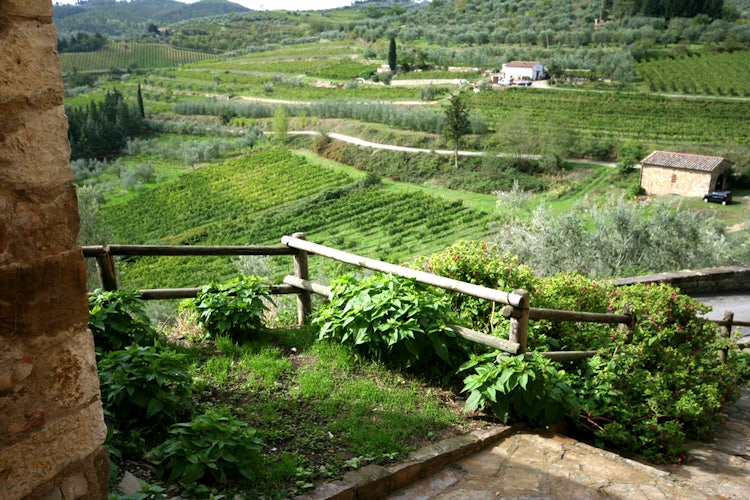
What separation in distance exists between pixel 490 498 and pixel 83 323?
2065 mm

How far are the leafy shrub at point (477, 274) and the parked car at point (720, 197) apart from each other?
3317 centimetres

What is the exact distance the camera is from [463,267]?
490 centimetres

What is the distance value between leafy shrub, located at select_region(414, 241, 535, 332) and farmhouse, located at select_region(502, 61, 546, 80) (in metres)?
59.1

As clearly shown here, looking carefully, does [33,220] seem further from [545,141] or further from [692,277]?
[545,141]

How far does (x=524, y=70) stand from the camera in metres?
60.6

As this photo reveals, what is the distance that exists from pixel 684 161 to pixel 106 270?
3637 cm

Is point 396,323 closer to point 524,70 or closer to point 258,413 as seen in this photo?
point 258,413

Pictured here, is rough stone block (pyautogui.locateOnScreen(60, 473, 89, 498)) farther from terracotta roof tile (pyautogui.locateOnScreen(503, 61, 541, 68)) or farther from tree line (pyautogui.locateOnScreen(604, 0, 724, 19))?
tree line (pyautogui.locateOnScreen(604, 0, 724, 19))

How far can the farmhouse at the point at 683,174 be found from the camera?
3381 cm

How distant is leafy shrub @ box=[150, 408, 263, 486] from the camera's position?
280 centimetres

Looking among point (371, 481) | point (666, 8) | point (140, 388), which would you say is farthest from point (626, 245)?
point (666, 8)

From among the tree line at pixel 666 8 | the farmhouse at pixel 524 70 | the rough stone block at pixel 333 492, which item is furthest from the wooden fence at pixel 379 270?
the tree line at pixel 666 8

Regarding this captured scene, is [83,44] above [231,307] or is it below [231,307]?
above

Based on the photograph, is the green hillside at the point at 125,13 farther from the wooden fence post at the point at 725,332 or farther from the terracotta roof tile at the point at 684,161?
the wooden fence post at the point at 725,332
